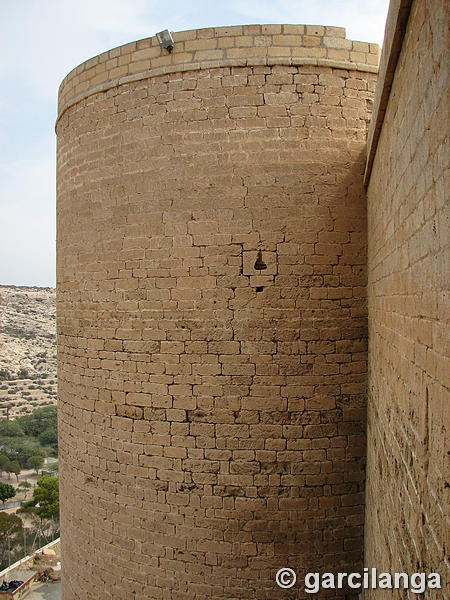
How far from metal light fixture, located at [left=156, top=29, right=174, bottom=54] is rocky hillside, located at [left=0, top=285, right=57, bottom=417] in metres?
40.2

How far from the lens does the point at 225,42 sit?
464 cm

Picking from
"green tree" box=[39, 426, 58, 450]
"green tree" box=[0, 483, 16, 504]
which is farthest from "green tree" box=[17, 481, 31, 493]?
"green tree" box=[39, 426, 58, 450]

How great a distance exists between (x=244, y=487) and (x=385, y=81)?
3559 mm

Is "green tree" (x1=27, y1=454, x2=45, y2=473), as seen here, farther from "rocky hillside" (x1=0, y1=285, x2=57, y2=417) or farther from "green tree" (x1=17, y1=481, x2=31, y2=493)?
"rocky hillside" (x1=0, y1=285, x2=57, y2=417)

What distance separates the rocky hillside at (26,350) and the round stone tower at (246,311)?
39.4m

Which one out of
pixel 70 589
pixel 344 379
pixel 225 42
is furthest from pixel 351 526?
pixel 225 42

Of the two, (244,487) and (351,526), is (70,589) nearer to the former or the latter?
(244,487)

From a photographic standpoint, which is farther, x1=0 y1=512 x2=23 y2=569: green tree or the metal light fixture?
x1=0 y1=512 x2=23 y2=569: green tree

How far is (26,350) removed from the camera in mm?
48250

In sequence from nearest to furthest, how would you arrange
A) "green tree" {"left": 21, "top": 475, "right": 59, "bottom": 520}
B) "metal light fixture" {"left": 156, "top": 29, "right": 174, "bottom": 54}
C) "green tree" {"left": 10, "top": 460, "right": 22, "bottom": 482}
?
"metal light fixture" {"left": 156, "top": 29, "right": 174, "bottom": 54}
"green tree" {"left": 21, "top": 475, "right": 59, "bottom": 520}
"green tree" {"left": 10, "top": 460, "right": 22, "bottom": 482}

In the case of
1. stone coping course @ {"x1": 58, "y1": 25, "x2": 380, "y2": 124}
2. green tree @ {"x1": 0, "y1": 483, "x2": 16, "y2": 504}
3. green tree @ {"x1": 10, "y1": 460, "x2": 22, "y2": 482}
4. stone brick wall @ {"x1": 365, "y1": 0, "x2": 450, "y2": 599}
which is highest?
stone coping course @ {"x1": 58, "y1": 25, "x2": 380, "y2": 124}

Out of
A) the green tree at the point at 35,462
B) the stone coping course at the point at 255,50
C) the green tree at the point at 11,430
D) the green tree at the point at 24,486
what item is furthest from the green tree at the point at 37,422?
the stone coping course at the point at 255,50

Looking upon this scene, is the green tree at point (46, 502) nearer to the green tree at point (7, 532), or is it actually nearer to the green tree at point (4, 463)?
the green tree at point (7, 532)

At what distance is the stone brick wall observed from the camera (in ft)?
5.93
